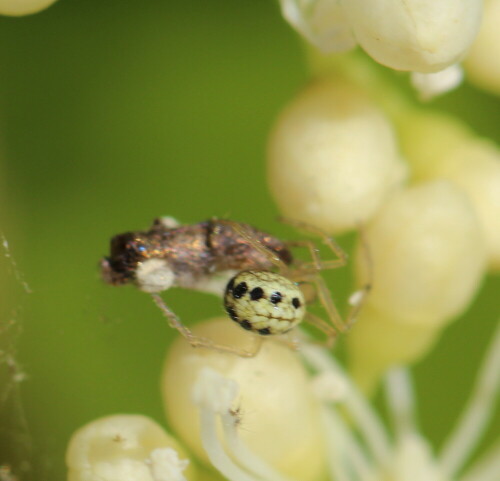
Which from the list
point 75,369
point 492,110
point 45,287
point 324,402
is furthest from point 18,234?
point 492,110

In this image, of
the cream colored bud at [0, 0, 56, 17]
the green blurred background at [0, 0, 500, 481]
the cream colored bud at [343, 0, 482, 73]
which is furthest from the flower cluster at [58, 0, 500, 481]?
the cream colored bud at [0, 0, 56, 17]

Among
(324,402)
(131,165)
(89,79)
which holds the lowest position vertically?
(324,402)

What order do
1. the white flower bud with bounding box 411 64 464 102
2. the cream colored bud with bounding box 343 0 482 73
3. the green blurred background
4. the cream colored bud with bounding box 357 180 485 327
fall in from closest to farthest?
the cream colored bud with bounding box 343 0 482 73 < the white flower bud with bounding box 411 64 464 102 < the cream colored bud with bounding box 357 180 485 327 < the green blurred background

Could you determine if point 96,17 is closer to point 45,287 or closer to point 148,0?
point 148,0

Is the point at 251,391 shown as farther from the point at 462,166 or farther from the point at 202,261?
the point at 462,166

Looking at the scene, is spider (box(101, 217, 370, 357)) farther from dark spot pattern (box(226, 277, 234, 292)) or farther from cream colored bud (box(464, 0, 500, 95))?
cream colored bud (box(464, 0, 500, 95))
